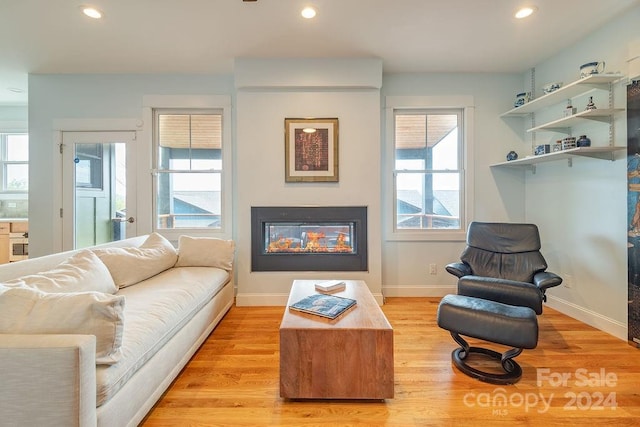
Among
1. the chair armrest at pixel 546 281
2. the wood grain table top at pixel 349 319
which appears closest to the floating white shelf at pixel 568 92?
the chair armrest at pixel 546 281

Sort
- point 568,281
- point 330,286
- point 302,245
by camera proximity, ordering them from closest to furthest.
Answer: point 330,286 → point 568,281 → point 302,245

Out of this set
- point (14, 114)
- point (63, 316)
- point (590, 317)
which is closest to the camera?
point (63, 316)

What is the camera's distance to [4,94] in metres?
4.13

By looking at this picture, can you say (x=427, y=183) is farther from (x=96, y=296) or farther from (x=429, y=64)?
(x=96, y=296)

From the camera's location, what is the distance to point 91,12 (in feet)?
7.81

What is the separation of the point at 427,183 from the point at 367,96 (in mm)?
1292

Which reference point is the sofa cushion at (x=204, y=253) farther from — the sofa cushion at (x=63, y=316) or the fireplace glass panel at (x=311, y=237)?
the sofa cushion at (x=63, y=316)

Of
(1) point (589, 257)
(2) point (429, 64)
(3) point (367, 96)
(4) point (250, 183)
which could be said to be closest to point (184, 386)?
(4) point (250, 183)

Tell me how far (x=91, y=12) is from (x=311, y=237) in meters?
2.80

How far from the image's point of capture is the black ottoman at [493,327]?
1712mm

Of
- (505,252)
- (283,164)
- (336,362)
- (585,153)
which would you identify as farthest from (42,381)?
(585,153)

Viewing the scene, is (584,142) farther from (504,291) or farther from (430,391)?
(430,391)

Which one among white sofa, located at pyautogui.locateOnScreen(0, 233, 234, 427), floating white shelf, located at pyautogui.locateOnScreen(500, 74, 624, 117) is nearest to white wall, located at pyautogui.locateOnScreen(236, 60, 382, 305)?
white sofa, located at pyautogui.locateOnScreen(0, 233, 234, 427)

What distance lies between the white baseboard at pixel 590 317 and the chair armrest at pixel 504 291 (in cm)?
92
